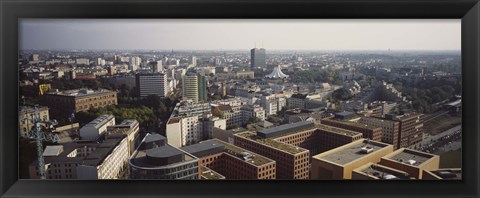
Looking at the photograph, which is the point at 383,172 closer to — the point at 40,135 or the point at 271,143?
the point at 271,143

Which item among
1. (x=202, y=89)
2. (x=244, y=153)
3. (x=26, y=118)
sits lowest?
(x=244, y=153)

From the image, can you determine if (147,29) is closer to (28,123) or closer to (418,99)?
(28,123)

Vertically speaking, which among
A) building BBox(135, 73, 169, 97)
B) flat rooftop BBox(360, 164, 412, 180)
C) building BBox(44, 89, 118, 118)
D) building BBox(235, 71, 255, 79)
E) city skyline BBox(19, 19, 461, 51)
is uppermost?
city skyline BBox(19, 19, 461, 51)

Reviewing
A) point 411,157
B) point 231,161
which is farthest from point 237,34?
point 411,157

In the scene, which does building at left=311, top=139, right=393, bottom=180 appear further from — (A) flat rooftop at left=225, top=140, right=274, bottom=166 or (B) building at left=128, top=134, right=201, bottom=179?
(B) building at left=128, top=134, right=201, bottom=179

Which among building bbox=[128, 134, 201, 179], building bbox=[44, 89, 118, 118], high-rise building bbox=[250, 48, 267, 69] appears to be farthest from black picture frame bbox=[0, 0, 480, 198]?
high-rise building bbox=[250, 48, 267, 69]

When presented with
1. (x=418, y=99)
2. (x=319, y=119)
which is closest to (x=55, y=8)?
(x=319, y=119)
